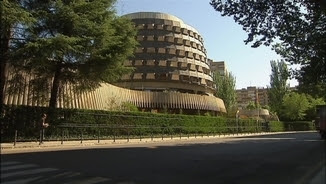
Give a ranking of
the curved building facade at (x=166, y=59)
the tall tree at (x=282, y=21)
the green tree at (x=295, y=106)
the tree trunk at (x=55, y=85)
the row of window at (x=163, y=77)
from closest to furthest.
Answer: the tall tree at (x=282, y=21) → the tree trunk at (x=55, y=85) → the row of window at (x=163, y=77) → the curved building facade at (x=166, y=59) → the green tree at (x=295, y=106)

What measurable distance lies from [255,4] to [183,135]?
26054 mm

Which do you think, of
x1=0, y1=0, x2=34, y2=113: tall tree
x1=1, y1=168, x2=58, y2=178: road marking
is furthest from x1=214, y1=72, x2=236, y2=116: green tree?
x1=1, y1=168, x2=58, y2=178: road marking

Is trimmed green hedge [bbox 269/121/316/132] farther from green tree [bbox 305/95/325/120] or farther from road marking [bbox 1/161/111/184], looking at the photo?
road marking [bbox 1/161/111/184]

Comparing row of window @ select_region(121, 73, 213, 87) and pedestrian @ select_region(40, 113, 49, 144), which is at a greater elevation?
row of window @ select_region(121, 73, 213, 87)

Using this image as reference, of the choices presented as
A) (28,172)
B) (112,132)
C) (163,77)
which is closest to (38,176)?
(28,172)

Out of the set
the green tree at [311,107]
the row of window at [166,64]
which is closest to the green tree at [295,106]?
the green tree at [311,107]

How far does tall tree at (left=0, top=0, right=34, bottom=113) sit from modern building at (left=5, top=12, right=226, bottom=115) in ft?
122

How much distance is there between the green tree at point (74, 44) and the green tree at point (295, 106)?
219 ft

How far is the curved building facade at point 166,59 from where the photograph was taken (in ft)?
288

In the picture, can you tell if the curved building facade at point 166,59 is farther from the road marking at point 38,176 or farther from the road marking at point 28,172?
the road marking at point 28,172

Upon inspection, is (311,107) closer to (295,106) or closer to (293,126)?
(295,106)

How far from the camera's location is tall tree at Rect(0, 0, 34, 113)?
2338cm

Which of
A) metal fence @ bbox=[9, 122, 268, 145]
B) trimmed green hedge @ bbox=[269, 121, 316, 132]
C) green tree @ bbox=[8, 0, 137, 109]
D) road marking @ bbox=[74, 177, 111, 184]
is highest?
green tree @ bbox=[8, 0, 137, 109]

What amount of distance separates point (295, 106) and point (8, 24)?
3078 inches
